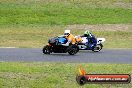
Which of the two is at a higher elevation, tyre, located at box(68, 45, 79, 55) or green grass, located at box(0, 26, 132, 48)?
tyre, located at box(68, 45, 79, 55)

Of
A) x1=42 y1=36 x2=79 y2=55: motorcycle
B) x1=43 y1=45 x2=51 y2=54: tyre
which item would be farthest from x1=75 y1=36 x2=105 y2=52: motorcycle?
x1=43 y1=45 x2=51 y2=54: tyre

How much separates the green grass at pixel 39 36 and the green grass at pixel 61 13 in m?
2.64

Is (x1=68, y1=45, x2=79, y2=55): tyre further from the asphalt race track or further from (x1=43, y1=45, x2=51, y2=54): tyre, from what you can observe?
(x1=43, y1=45, x2=51, y2=54): tyre

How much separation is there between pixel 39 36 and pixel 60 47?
9080 mm

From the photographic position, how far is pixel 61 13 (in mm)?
39938

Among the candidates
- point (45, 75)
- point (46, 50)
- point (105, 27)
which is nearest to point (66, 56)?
point (46, 50)

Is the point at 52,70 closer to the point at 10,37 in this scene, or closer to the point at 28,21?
the point at 10,37

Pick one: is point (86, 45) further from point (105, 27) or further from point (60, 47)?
point (105, 27)

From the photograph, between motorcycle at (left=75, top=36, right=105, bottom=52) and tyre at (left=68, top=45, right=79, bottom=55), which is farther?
motorcycle at (left=75, top=36, right=105, bottom=52)

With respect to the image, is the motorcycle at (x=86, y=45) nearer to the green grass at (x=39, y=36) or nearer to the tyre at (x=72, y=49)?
the tyre at (x=72, y=49)

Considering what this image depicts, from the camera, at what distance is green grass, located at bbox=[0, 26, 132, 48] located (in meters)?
27.6

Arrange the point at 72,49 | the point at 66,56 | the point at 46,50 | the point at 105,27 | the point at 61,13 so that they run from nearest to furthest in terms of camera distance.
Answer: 1. the point at 66,56
2. the point at 72,49
3. the point at 46,50
4. the point at 105,27
5. the point at 61,13

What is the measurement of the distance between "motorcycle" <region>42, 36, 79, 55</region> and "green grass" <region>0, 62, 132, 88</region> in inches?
203

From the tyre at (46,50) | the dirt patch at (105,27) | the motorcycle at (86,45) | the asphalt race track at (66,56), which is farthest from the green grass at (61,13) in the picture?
the tyre at (46,50)
